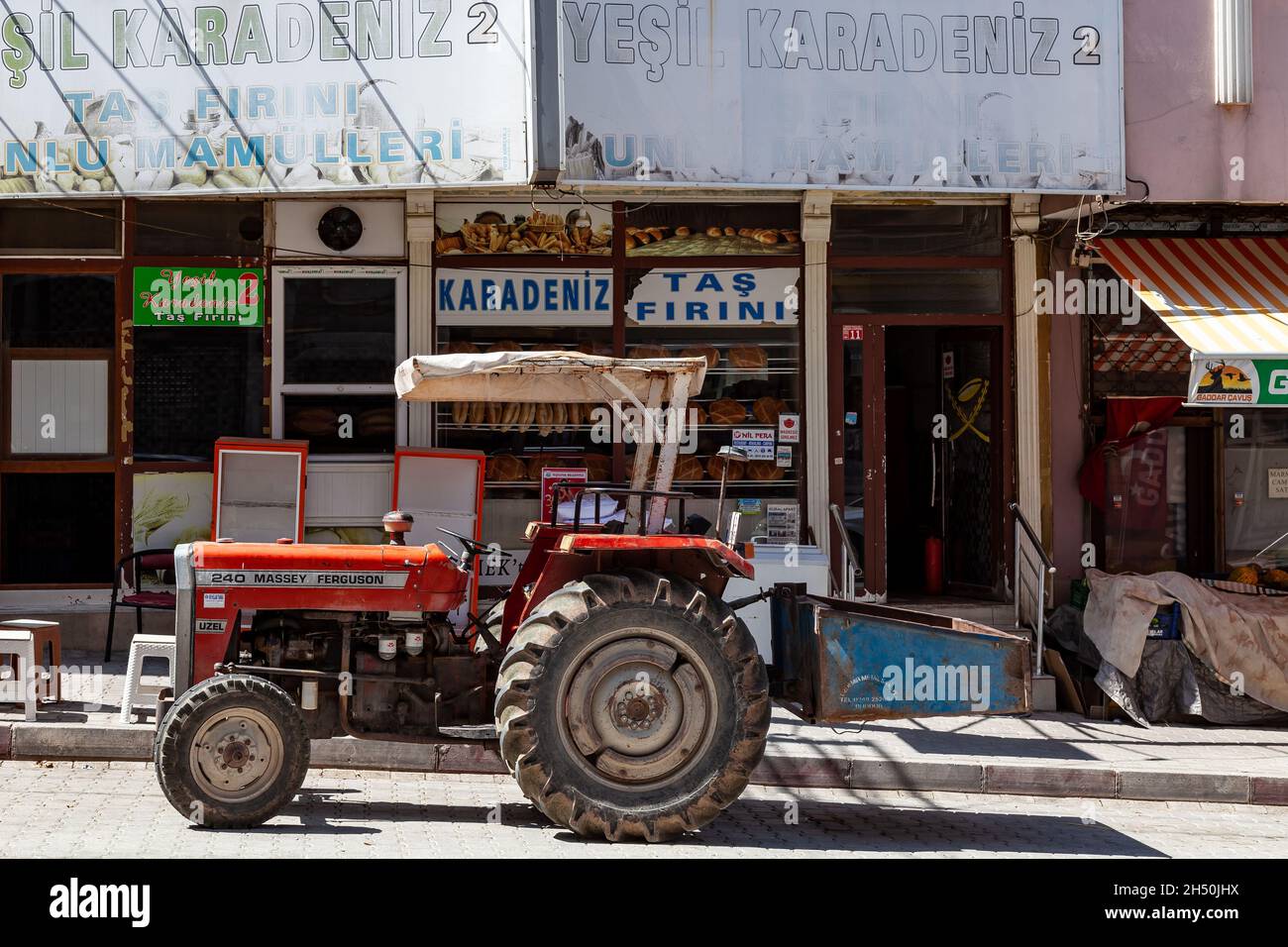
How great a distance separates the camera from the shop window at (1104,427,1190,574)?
1209cm

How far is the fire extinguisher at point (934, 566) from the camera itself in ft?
42.7

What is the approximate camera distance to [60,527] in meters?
11.6

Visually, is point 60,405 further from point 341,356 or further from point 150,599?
point 341,356

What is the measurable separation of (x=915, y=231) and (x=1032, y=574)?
320cm

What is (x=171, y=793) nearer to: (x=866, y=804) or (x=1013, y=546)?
(x=866, y=804)

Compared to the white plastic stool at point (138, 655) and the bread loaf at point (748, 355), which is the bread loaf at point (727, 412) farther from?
the white plastic stool at point (138, 655)

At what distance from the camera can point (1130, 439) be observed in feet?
38.7

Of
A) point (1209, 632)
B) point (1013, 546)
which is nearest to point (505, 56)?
point (1013, 546)

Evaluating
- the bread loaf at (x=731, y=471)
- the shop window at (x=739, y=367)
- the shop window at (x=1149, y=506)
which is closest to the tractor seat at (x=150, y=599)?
the shop window at (x=739, y=367)

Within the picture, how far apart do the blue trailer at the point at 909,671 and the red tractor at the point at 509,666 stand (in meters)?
0.45

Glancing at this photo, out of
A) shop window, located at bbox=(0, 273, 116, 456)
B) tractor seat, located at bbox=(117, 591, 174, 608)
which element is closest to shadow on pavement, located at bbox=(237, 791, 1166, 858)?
tractor seat, located at bbox=(117, 591, 174, 608)

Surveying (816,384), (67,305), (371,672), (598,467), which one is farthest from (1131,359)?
(67,305)

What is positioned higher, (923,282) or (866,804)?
(923,282)

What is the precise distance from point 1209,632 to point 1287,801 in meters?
1.82
